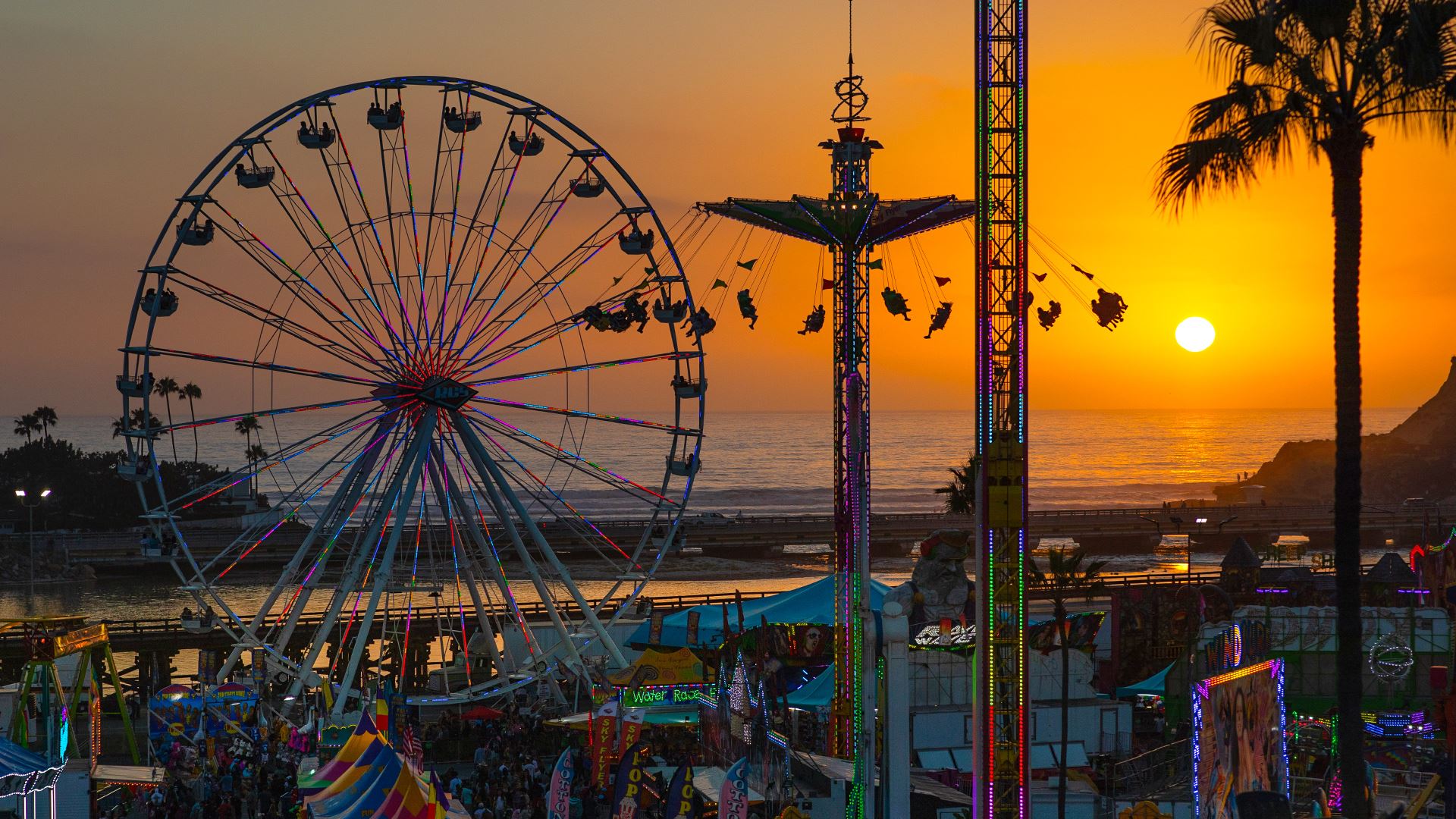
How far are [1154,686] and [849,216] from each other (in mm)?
14089

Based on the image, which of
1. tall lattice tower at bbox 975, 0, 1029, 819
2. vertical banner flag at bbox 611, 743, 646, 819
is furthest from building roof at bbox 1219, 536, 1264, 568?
vertical banner flag at bbox 611, 743, 646, 819

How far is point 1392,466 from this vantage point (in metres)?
154

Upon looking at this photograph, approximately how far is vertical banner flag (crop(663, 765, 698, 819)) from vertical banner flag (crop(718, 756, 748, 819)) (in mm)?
415

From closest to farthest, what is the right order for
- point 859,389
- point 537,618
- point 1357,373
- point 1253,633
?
1. point 1357,373
2. point 1253,633
3. point 859,389
4. point 537,618

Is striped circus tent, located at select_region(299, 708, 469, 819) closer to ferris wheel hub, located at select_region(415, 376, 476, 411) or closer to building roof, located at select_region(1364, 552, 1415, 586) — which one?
ferris wheel hub, located at select_region(415, 376, 476, 411)

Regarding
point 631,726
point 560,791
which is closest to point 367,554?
point 631,726

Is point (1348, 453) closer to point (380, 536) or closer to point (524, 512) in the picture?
point (380, 536)

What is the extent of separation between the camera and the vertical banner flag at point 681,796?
1966 centimetres

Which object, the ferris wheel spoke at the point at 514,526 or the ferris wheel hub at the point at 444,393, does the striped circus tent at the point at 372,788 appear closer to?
the ferris wheel hub at the point at 444,393

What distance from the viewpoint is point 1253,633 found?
21.6 metres

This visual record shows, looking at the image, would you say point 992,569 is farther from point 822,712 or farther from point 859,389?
point 822,712

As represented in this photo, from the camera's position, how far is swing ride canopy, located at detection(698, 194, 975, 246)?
95.6ft

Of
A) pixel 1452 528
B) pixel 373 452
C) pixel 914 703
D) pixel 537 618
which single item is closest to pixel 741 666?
pixel 914 703

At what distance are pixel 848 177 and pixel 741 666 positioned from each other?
10288 millimetres
